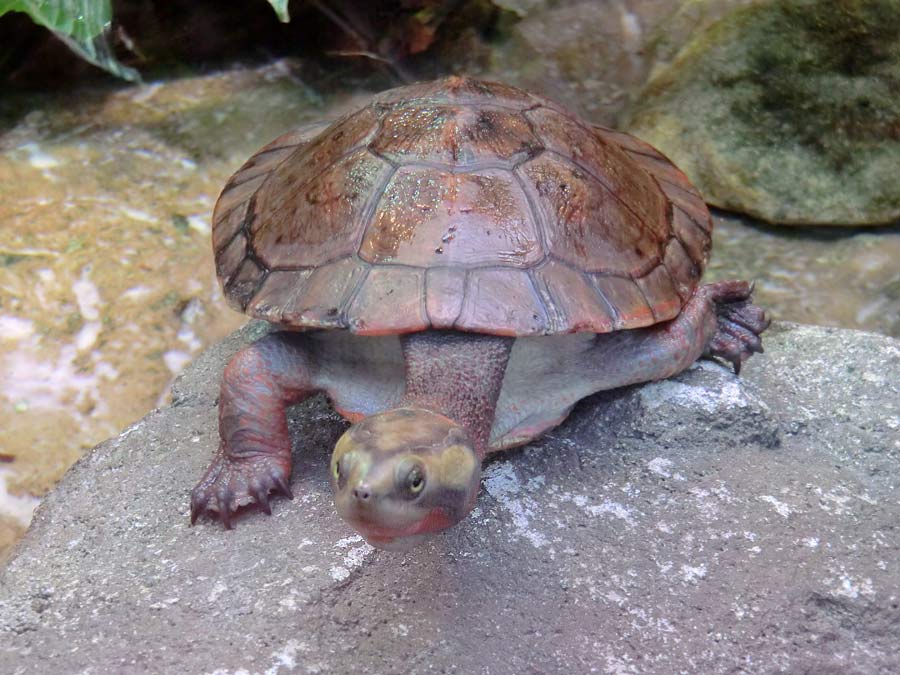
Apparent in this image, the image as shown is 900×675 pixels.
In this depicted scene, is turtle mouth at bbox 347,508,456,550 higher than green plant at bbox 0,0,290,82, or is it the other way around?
green plant at bbox 0,0,290,82

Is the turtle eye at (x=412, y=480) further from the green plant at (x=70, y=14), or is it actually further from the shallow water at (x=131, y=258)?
the green plant at (x=70, y=14)

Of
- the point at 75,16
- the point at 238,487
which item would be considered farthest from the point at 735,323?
the point at 75,16

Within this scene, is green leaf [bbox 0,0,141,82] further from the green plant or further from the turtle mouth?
the turtle mouth

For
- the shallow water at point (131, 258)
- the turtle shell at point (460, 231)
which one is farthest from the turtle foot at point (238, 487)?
the shallow water at point (131, 258)

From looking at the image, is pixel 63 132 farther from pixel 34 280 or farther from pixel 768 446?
pixel 768 446

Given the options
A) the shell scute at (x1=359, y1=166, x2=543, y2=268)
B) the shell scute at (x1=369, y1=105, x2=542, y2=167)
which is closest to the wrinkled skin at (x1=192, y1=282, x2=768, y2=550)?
the shell scute at (x1=359, y1=166, x2=543, y2=268)

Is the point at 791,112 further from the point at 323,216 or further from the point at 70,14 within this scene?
the point at 70,14
